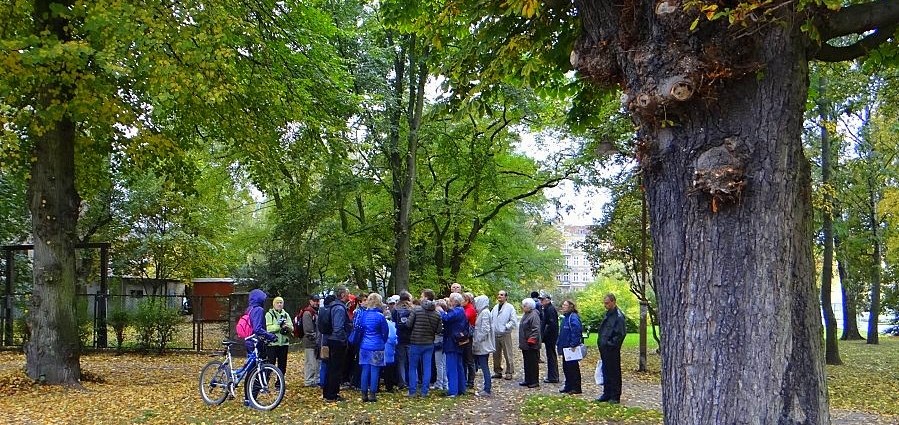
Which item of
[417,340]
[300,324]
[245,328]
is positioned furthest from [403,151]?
[245,328]

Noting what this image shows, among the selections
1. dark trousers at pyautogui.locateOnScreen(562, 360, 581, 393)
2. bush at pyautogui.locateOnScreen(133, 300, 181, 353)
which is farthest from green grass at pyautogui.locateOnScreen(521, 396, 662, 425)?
bush at pyautogui.locateOnScreen(133, 300, 181, 353)

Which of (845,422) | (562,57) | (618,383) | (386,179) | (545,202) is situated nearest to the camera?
(562,57)

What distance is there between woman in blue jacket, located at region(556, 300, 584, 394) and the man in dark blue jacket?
348 centimetres

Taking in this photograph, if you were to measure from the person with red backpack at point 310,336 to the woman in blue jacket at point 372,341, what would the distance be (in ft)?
4.29

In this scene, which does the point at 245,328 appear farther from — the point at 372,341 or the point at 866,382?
the point at 866,382

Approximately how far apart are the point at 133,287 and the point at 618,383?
95.1 ft

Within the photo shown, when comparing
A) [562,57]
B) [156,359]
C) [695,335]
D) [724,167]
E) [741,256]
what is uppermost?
[562,57]

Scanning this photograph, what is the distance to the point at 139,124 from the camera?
11875mm

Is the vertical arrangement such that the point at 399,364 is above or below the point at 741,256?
below

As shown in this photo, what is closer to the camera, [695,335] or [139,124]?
[695,335]

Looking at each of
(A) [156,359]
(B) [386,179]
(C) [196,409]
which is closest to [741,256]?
(C) [196,409]

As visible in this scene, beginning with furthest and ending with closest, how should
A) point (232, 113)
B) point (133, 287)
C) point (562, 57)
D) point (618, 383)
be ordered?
point (133, 287) < point (232, 113) < point (618, 383) < point (562, 57)

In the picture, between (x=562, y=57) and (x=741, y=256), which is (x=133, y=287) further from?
(x=741, y=256)

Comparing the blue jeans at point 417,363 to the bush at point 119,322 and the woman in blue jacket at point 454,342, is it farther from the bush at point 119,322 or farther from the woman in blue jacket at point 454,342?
the bush at point 119,322
